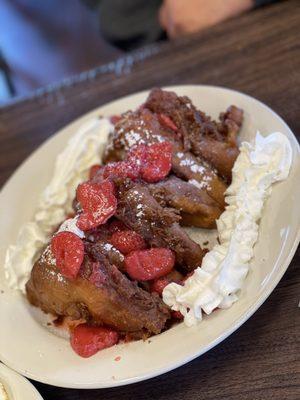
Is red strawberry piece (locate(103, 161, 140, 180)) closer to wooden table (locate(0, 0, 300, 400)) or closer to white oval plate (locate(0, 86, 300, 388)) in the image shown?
white oval plate (locate(0, 86, 300, 388))

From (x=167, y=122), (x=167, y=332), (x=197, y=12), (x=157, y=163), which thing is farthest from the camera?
(x=197, y=12)

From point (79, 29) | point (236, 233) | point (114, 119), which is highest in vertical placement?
point (114, 119)

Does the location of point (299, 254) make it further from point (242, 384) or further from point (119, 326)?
point (119, 326)

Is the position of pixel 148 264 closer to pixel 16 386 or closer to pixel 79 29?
pixel 16 386

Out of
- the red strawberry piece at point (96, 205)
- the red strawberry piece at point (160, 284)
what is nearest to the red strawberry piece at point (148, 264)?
the red strawberry piece at point (160, 284)

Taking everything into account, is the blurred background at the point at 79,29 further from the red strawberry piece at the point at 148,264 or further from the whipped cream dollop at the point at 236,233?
the red strawberry piece at the point at 148,264

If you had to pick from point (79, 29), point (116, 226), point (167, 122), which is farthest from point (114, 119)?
point (79, 29)

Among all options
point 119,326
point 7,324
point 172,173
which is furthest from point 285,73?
point 7,324
